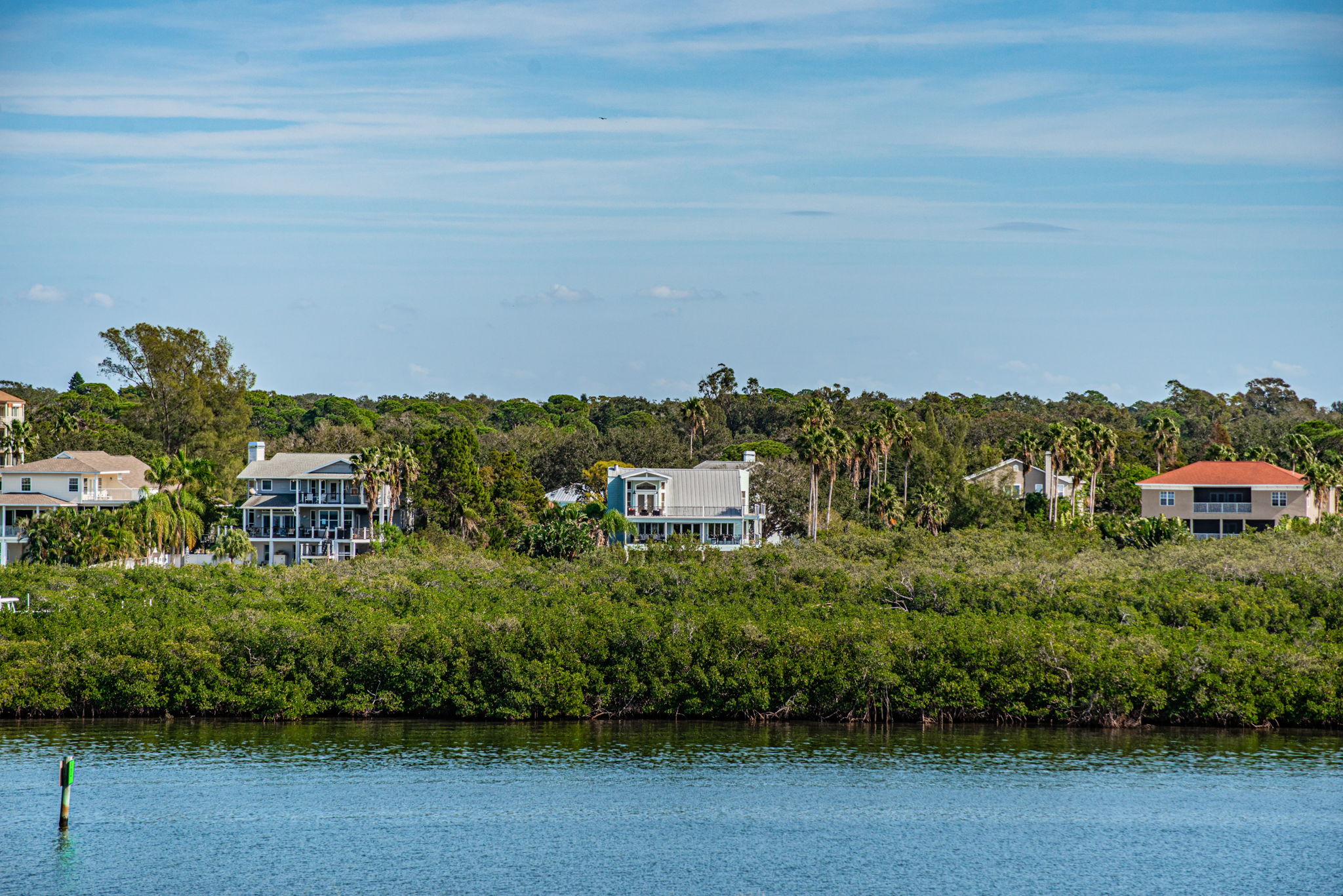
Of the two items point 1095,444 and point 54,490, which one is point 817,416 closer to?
point 1095,444

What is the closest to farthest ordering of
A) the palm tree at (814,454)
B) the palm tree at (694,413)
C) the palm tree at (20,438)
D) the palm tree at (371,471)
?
the palm tree at (371,471) < the palm tree at (814,454) < the palm tree at (20,438) < the palm tree at (694,413)

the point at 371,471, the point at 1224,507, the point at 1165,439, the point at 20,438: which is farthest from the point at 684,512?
the point at 20,438

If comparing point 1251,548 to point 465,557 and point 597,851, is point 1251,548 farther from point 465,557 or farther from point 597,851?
point 597,851

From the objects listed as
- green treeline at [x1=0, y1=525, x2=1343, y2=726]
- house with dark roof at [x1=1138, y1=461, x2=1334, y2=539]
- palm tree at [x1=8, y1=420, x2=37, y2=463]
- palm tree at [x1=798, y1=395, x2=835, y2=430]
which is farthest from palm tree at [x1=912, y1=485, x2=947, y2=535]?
palm tree at [x1=8, y1=420, x2=37, y2=463]

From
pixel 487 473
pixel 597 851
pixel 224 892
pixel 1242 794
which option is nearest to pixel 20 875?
pixel 224 892

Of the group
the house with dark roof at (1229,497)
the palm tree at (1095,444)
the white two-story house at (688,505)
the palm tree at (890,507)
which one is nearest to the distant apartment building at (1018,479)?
the palm tree at (1095,444)

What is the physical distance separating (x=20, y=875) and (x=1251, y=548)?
4643 centimetres

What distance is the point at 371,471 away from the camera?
6688 centimetres

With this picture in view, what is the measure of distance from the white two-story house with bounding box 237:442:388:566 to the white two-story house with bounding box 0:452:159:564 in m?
5.86

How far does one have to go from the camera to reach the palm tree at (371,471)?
2630 inches

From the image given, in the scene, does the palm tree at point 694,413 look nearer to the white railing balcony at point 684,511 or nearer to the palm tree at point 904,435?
the palm tree at point 904,435

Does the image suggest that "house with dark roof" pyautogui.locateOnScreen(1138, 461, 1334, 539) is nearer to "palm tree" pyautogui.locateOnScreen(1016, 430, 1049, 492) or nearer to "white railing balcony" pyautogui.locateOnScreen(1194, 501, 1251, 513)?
"white railing balcony" pyautogui.locateOnScreen(1194, 501, 1251, 513)

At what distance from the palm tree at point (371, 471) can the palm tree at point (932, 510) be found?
91.6ft

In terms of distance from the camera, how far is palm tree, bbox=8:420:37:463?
246 feet
